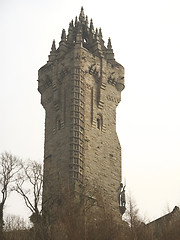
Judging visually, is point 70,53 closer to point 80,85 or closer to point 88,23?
point 80,85

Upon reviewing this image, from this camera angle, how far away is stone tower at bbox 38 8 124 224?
50.1m

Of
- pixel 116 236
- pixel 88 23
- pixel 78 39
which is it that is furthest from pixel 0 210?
pixel 88 23

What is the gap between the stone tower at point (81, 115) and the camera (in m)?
50.1

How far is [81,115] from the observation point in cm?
5216

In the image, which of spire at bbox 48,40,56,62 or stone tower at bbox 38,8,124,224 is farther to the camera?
spire at bbox 48,40,56,62

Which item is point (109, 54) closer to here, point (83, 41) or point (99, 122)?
point (83, 41)

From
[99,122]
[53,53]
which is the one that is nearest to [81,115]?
[99,122]

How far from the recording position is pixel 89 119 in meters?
52.9

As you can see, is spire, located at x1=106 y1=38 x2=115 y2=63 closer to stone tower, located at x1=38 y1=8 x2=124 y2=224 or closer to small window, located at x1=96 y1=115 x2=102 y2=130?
stone tower, located at x1=38 y1=8 x2=124 y2=224

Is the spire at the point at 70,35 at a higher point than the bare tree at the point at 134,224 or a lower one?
higher

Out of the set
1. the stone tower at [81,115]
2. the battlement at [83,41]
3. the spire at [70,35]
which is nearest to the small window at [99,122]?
the stone tower at [81,115]

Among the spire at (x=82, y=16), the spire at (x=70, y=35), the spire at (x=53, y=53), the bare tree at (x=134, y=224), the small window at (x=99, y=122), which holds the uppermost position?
the spire at (x=82, y=16)

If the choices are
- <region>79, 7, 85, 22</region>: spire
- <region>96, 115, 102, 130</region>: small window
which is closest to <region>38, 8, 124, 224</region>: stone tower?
<region>96, 115, 102, 130</region>: small window

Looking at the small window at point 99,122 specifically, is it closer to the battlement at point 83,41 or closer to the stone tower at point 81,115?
the stone tower at point 81,115
